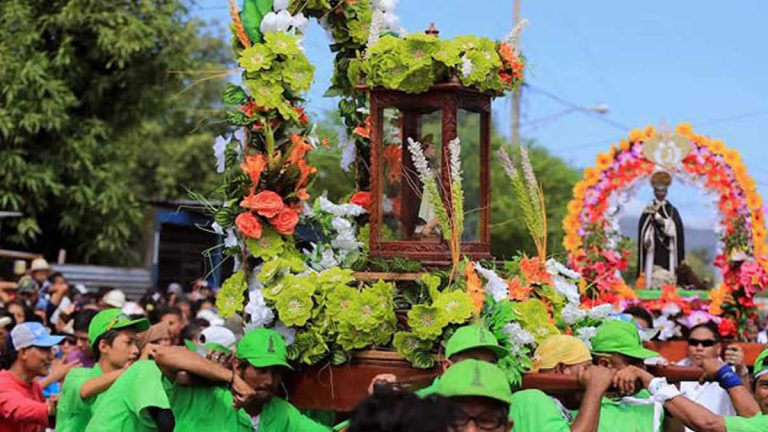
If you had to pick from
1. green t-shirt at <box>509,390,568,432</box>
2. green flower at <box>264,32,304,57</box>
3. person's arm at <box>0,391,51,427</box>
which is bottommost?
person's arm at <box>0,391,51,427</box>

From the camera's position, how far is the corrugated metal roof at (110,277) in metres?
20.8

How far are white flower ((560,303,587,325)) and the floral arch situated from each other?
4933 millimetres

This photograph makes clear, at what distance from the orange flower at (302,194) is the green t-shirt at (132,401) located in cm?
122

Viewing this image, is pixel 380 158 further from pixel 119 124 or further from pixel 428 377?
pixel 119 124

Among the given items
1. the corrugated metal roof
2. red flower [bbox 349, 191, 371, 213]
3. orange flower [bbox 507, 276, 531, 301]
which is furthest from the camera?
the corrugated metal roof

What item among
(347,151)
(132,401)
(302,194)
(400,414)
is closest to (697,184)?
(347,151)

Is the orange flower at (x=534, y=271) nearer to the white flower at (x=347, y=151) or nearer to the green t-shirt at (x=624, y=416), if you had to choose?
the green t-shirt at (x=624, y=416)

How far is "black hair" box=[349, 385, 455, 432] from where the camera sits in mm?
2979

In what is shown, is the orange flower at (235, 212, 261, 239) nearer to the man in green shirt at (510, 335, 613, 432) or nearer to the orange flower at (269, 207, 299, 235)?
the orange flower at (269, 207, 299, 235)

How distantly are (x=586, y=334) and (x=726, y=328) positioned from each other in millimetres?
5745

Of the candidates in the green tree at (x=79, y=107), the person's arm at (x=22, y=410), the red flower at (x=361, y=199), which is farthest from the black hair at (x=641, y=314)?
the green tree at (x=79, y=107)

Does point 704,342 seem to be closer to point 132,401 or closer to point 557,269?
point 557,269

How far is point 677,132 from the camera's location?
11812 millimetres

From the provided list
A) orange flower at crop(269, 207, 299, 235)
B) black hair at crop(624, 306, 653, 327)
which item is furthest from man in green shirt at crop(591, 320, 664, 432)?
black hair at crop(624, 306, 653, 327)
